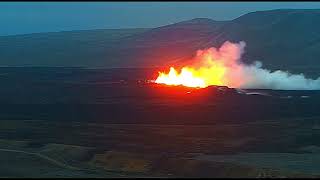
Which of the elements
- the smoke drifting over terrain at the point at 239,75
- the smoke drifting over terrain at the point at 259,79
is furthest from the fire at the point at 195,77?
the smoke drifting over terrain at the point at 259,79

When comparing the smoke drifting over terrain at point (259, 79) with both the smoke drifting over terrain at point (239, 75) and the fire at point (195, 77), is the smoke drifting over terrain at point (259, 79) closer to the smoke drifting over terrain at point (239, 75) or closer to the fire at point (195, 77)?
the smoke drifting over terrain at point (239, 75)

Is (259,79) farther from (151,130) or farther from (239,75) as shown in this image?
(151,130)

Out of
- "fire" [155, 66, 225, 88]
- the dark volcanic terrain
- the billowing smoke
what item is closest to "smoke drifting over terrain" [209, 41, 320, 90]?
the billowing smoke

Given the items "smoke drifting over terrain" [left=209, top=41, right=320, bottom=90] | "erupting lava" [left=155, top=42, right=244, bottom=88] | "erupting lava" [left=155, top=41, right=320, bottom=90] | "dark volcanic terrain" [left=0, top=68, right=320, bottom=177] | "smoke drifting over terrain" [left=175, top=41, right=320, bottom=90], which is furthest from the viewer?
"erupting lava" [left=155, top=42, right=244, bottom=88]

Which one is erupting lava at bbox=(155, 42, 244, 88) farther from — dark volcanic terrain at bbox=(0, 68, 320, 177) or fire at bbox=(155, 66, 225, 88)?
dark volcanic terrain at bbox=(0, 68, 320, 177)

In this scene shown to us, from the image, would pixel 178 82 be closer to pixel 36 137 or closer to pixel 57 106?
pixel 57 106

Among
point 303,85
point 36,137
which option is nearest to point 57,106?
point 36,137
